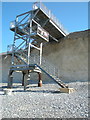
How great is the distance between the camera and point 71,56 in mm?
14836

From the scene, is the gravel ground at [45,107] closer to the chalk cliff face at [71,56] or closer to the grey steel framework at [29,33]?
the grey steel framework at [29,33]

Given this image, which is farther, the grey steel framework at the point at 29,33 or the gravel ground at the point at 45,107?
the grey steel framework at the point at 29,33

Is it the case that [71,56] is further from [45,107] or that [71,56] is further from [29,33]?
[45,107]

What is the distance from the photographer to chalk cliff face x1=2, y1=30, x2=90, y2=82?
13.8 m

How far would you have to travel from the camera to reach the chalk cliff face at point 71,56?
13.8 m

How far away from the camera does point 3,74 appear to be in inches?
842

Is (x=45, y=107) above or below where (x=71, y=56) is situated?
below

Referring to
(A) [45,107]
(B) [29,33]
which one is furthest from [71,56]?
(A) [45,107]

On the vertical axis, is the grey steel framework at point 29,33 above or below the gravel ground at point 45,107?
above

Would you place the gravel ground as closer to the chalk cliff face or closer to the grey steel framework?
the grey steel framework

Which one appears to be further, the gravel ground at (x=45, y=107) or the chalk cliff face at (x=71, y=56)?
the chalk cliff face at (x=71, y=56)

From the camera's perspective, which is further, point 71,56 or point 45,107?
Answer: point 71,56

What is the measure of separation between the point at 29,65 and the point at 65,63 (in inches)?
271

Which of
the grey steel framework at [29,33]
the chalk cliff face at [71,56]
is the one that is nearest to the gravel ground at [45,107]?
the grey steel framework at [29,33]
